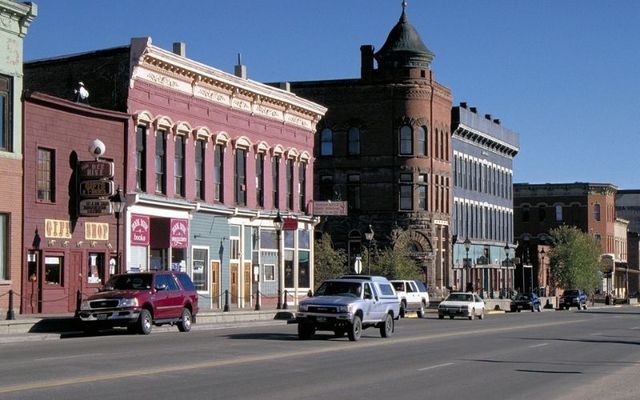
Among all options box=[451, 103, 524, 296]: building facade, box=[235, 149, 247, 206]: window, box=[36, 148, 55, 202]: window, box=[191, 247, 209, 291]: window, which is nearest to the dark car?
box=[451, 103, 524, 296]: building facade

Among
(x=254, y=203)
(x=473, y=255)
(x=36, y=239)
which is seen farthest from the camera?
(x=473, y=255)

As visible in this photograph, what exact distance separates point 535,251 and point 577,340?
264 feet

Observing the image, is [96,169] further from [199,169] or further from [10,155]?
[199,169]

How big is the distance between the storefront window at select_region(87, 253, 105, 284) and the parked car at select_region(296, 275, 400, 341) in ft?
41.7

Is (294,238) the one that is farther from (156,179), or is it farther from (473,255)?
(473,255)

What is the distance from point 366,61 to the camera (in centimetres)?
8131

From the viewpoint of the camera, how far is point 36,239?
39.8m

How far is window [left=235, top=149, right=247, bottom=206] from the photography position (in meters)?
55.2

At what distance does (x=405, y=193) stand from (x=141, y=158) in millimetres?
35884

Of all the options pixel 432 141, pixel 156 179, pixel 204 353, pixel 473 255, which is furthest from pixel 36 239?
pixel 473 255

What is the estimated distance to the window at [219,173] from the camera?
174 ft

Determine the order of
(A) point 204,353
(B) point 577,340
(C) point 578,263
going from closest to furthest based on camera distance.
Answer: (A) point 204,353 → (B) point 577,340 → (C) point 578,263

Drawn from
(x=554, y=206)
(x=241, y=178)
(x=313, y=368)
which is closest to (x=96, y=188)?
(x=241, y=178)

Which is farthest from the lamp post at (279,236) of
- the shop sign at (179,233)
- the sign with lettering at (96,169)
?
the sign with lettering at (96,169)
